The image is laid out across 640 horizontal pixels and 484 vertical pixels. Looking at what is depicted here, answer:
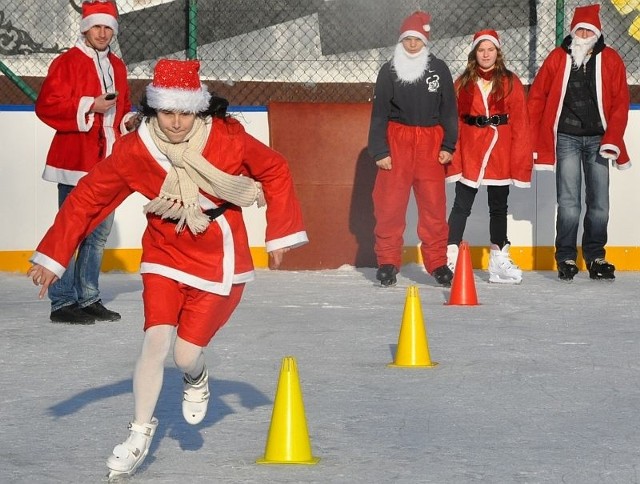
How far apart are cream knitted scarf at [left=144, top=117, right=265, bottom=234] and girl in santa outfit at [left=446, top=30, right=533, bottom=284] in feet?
18.4

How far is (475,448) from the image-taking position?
485cm

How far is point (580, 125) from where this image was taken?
1025 centimetres

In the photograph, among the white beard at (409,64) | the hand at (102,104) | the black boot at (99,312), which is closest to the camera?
the hand at (102,104)

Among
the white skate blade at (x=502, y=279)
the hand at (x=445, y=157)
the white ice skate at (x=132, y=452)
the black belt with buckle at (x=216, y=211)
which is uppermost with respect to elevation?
the black belt with buckle at (x=216, y=211)

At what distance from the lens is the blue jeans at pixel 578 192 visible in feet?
33.7

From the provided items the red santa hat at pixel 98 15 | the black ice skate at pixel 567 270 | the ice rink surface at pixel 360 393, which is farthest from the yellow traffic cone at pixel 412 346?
the black ice skate at pixel 567 270

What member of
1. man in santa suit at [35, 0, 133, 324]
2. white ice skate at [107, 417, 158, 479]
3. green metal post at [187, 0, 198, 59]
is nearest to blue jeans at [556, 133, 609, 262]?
green metal post at [187, 0, 198, 59]

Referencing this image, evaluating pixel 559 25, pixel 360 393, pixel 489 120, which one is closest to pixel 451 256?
pixel 489 120

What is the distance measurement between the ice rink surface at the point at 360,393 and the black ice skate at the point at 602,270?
832 millimetres

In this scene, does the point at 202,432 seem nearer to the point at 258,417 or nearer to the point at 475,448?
the point at 258,417

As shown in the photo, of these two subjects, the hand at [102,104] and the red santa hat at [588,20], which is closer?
the hand at [102,104]

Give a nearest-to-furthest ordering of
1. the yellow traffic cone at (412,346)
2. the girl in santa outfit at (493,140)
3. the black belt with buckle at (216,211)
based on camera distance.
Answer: the black belt with buckle at (216,211)
the yellow traffic cone at (412,346)
the girl in santa outfit at (493,140)

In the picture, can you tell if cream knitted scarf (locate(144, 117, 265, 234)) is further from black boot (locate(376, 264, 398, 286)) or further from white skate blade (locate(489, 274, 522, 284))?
white skate blade (locate(489, 274, 522, 284))

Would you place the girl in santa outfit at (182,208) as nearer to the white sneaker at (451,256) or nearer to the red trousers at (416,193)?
the red trousers at (416,193)
